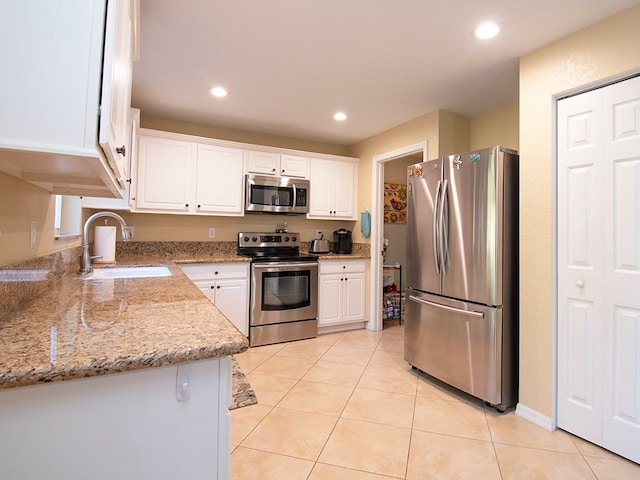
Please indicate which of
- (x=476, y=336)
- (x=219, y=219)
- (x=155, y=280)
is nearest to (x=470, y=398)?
(x=476, y=336)

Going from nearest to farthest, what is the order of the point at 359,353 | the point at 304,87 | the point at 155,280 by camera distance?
1. the point at 155,280
2. the point at 304,87
3. the point at 359,353

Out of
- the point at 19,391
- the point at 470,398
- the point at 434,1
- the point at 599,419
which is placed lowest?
the point at 470,398

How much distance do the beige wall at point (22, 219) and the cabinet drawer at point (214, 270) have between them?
5.05ft

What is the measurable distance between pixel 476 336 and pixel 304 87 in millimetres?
2344

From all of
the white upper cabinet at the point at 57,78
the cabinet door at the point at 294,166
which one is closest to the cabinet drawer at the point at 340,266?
the cabinet door at the point at 294,166

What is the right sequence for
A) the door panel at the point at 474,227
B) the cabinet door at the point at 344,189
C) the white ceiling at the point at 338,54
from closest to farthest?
the white ceiling at the point at 338,54 → the door panel at the point at 474,227 → the cabinet door at the point at 344,189

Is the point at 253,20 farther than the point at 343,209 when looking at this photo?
No

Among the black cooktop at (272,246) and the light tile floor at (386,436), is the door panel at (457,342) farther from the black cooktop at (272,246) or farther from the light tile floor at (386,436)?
the black cooktop at (272,246)

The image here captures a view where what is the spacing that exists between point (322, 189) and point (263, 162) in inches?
31.7

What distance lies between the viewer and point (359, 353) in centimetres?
336

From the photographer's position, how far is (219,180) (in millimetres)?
3676

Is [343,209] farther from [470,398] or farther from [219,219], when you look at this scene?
[470,398]

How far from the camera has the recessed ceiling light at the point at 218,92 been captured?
2926 mm

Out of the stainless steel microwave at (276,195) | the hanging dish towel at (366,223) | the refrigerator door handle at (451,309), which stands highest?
the stainless steel microwave at (276,195)
